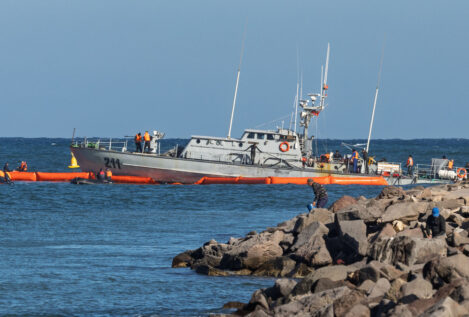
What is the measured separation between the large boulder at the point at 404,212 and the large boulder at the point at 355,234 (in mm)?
1027

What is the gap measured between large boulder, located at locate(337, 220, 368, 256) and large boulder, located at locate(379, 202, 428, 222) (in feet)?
3.37

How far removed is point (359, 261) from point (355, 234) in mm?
1055

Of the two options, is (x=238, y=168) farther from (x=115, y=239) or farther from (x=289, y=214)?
(x=115, y=239)

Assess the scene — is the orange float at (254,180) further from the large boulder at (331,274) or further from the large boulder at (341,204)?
the large boulder at (331,274)

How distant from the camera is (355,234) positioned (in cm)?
1534

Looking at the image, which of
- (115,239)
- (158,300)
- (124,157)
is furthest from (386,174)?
(158,300)

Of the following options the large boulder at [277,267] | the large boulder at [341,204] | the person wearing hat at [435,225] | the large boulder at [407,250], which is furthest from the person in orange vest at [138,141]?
the large boulder at [407,250]

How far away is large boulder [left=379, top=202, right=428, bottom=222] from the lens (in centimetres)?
1664

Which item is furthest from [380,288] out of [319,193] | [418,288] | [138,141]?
[138,141]

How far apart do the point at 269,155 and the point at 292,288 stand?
3020 centimetres

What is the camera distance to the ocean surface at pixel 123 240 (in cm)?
1431

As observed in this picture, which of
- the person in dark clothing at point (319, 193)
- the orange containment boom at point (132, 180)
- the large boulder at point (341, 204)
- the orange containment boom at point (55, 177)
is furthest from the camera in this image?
the orange containment boom at point (55, 177)

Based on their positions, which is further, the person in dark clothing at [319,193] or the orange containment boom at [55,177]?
the orange containment boom at [55,177]

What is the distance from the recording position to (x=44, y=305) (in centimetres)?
1402
